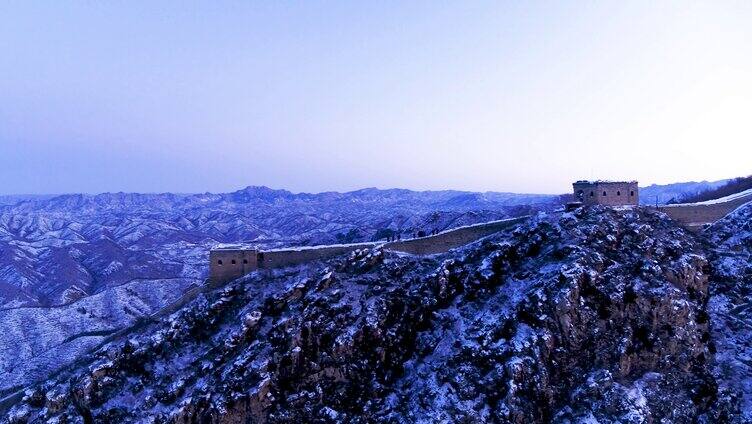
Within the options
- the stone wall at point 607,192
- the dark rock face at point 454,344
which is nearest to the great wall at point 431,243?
the stone wall at point 607,192

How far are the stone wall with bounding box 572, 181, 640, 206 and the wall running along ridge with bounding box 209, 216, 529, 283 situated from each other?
17.4 feet

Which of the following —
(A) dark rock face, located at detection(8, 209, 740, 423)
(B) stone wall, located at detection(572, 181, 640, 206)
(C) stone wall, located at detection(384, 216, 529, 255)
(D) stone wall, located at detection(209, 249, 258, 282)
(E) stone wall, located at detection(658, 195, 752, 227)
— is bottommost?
(A) dark rock face, located at detection(8, 209, 740, 423)

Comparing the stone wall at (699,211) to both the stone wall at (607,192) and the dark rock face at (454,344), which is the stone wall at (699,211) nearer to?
the stone wall at (607,192)

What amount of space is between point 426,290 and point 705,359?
1559 centimetres

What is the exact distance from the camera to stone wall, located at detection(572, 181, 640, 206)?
39.9 meters

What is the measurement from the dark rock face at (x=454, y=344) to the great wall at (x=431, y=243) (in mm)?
1904

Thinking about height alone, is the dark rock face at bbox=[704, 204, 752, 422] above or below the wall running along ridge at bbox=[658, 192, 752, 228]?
below

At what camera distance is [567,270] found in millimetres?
30766

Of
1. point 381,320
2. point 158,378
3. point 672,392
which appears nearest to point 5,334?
point 158,378

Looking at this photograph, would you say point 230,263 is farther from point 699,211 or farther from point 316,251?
point 699,211

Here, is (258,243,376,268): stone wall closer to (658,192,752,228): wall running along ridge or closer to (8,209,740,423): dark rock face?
(8,209,740,423): dark rock face

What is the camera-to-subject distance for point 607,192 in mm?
39906

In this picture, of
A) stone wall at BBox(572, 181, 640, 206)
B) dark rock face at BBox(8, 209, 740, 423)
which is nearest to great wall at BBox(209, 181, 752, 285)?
stone wall at BBox(572, 181, 640, 206)

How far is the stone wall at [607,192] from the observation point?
39.9 meters
